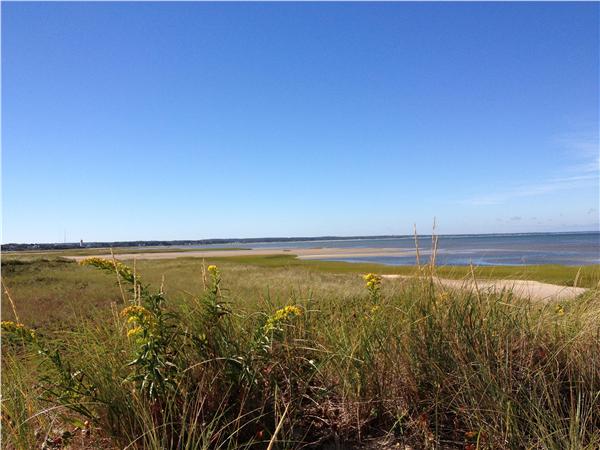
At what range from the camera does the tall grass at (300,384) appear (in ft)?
8.07

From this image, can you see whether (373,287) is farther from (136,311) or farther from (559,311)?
(136,311)

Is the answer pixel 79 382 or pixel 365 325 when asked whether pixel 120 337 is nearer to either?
pixel 79 382

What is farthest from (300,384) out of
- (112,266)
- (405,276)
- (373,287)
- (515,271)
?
(515,271)

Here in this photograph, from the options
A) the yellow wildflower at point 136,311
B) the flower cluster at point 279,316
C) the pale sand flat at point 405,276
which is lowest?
the pale sand flat at point 405,276

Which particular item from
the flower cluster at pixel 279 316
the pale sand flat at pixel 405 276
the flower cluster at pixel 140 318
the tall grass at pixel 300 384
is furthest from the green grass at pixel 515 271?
the flower cluster at pixel 140 318

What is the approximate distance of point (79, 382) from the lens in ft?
8.52

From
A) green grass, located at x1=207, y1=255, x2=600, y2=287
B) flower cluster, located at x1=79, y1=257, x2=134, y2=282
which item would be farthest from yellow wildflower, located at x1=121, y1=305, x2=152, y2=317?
green grass, located at x1=207, y1=255, x2=600, y2=287

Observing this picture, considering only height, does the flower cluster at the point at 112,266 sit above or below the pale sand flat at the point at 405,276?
above

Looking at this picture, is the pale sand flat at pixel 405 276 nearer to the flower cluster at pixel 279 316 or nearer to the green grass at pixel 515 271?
the green grass at pixel 515 271

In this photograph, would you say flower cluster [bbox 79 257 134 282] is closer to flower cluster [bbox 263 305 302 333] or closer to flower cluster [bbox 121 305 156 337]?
flower cluster [bbox 121 305 156 337]

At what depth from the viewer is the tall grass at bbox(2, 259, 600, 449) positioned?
8.07 ft

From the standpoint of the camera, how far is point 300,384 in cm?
297

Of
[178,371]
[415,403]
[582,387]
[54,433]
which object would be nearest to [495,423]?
[415,403]

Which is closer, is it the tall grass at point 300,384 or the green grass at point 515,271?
the tall grass at point 300,384
